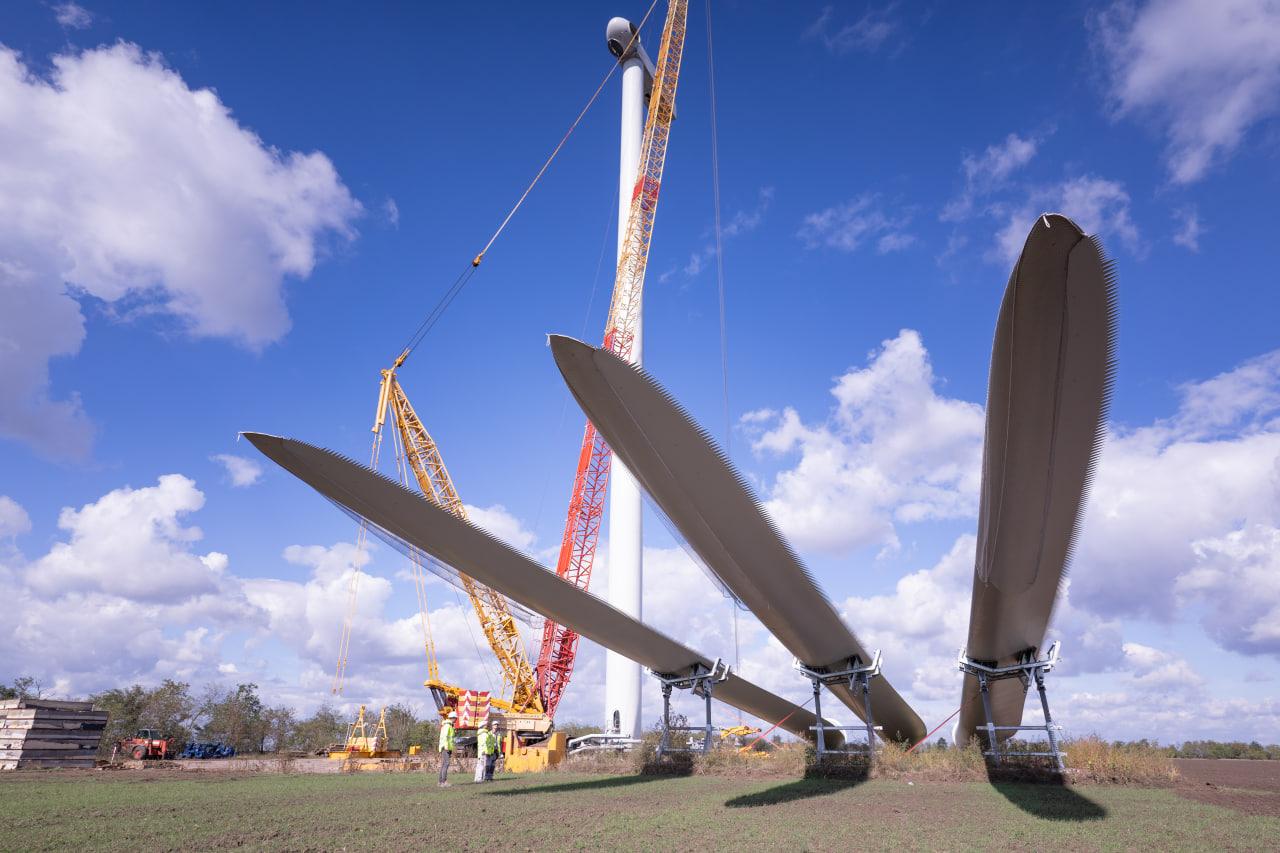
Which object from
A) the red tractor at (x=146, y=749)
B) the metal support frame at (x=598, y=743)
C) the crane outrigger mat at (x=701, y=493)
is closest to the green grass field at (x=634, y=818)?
the crane outrigger mat at (x=701, y=493)

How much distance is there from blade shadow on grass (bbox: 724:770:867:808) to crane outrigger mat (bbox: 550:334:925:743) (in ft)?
10.4

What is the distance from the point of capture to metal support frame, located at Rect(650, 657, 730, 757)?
21.2m

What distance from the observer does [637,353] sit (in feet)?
136

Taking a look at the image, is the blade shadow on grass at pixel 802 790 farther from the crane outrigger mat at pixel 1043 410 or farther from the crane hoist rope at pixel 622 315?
the crane hoist rope at pixel 622 315

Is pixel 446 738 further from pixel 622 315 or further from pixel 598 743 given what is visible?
pixel 622 315

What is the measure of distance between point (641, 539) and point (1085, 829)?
94.0 ft

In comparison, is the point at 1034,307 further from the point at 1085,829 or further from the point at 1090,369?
the point at 1085,829

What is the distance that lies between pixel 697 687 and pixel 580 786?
19.2 feet

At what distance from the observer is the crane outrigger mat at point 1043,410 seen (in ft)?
30.6

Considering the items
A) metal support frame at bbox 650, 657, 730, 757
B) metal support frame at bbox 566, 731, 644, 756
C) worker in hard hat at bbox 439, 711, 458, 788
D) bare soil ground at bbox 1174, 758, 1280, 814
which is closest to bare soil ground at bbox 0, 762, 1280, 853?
bare soil ground at bbox 1174, 758, 1280, 814

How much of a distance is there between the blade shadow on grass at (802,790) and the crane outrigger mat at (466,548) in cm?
496

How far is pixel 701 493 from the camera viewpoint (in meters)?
13.8

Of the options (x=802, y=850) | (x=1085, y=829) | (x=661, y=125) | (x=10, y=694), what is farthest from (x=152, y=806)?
(x=10, y=694)

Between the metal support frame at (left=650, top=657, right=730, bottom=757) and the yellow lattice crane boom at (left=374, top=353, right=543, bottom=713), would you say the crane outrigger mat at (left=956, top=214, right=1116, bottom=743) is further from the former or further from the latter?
the yellow lattice crane boom at (left=374, top=353, right=543, bottom=713)
